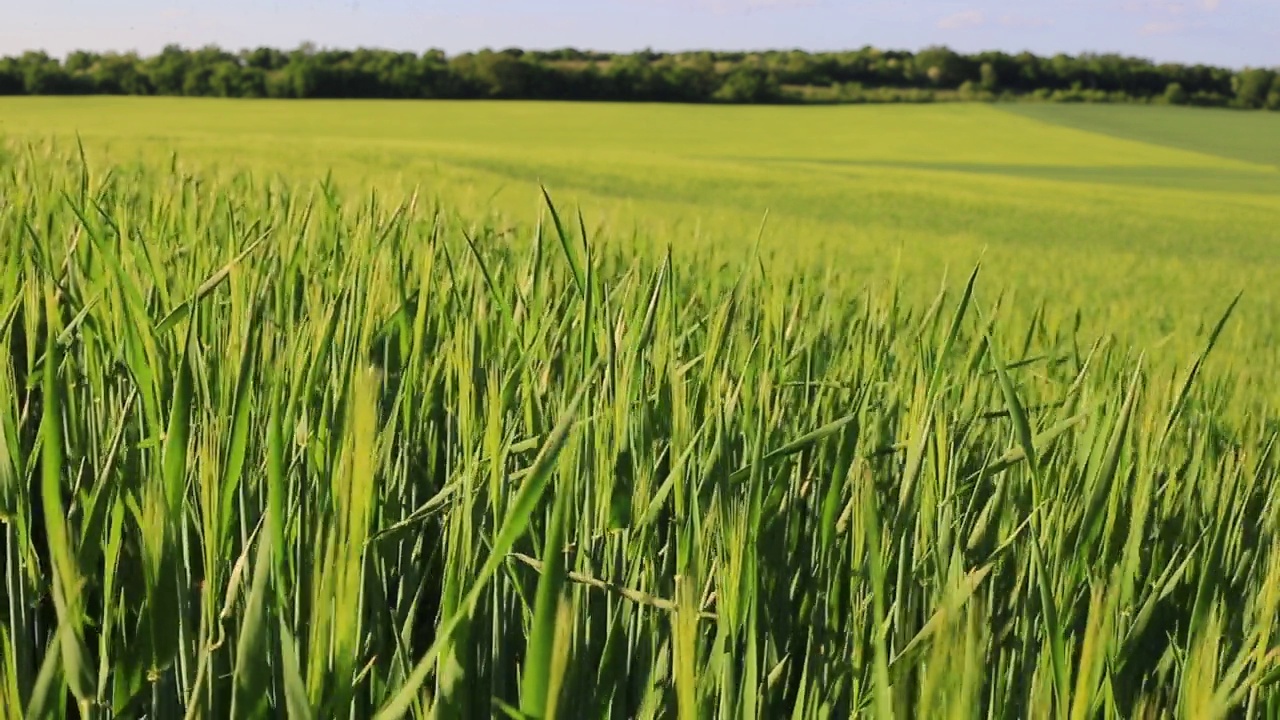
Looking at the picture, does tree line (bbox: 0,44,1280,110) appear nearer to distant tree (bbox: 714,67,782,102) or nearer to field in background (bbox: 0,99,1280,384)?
distant tree (bbox: 714,67,782,102)

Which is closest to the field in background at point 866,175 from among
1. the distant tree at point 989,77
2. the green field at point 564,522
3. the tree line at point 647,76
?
the green field at point 564,522

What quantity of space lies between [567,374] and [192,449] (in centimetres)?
25

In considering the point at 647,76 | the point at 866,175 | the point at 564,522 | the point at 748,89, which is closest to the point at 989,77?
the point at 748,89

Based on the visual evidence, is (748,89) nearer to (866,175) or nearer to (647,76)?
(647,76)

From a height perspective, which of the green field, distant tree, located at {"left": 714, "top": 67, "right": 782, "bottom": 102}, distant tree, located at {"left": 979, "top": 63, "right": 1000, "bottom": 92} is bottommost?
the green field

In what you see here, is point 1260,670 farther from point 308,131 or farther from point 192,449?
point 308,131

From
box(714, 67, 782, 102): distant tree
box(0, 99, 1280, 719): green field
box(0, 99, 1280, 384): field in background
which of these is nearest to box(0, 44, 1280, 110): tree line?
box(714, 67, 782, 102): distant tree

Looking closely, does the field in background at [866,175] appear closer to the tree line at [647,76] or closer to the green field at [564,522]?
the green field at [564,522]

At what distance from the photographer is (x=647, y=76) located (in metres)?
30.2

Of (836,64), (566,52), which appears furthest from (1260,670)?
(836,64)

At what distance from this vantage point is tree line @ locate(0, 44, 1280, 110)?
2475 centimetres

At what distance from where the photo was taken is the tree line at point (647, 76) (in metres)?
24.8

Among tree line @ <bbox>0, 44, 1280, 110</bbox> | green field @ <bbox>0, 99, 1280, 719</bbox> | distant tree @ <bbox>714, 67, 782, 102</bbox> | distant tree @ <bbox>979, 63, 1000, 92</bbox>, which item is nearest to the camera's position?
green field @ <bbox>0, 99, 1280, 719</bbox>

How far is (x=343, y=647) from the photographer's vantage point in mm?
444
